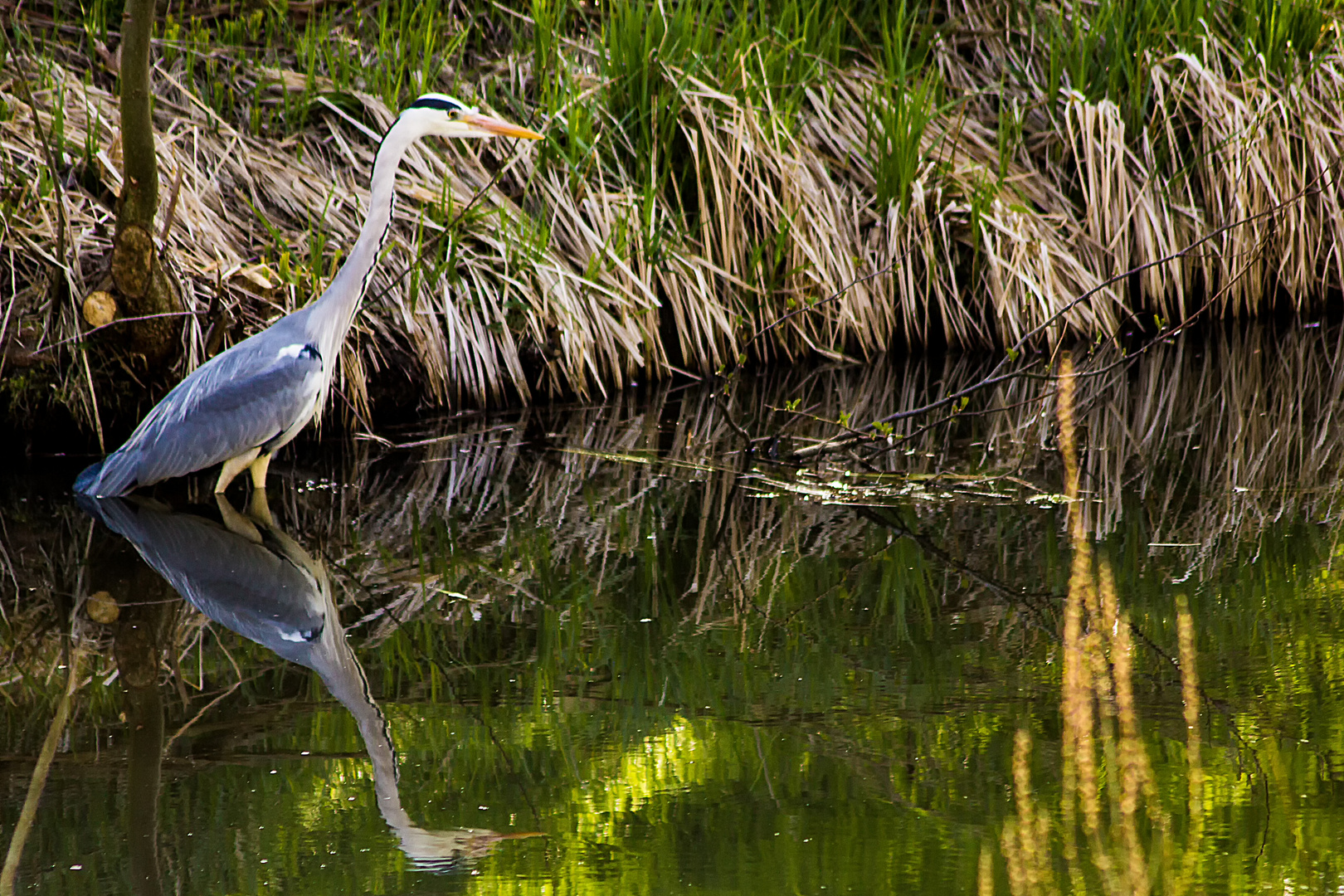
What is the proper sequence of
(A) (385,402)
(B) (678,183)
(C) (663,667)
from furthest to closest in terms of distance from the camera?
(B) (678,183) < (A) (385,402) < (C) (663,667)

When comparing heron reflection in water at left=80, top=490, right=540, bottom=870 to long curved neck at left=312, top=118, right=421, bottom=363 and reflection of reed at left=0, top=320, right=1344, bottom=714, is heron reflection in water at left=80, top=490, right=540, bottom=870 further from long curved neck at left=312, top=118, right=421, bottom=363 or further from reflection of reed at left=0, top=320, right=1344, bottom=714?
long curved neck at left=312, top=118, right=421, bottom=363

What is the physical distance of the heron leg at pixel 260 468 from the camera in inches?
189

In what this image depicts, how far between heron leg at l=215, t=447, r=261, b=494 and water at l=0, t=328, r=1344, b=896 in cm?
10

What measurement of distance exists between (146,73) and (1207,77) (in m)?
5.25

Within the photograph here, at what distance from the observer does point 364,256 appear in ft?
15.1

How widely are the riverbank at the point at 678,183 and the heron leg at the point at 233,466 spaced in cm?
63

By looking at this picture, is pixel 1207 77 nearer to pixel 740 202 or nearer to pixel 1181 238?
pixel 1181 238

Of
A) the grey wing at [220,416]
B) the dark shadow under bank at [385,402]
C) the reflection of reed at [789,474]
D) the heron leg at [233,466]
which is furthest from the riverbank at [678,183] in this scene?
the heron leg at [233,466]

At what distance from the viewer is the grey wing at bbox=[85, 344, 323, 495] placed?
457 cm

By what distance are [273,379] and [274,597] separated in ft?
3.47

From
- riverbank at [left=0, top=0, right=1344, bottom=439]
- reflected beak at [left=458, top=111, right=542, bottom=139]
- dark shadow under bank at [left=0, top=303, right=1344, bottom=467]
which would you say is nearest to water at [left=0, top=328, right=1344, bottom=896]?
dark shadow under bank at [left=0, top=303, right=1344, bottom=467]

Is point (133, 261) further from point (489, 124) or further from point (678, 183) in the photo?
point (678, 183)

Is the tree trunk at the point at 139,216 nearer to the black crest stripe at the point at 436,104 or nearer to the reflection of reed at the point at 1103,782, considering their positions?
the black crest stripe at the point at 436,104

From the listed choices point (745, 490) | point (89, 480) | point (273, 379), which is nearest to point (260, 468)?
point (273, 379)
